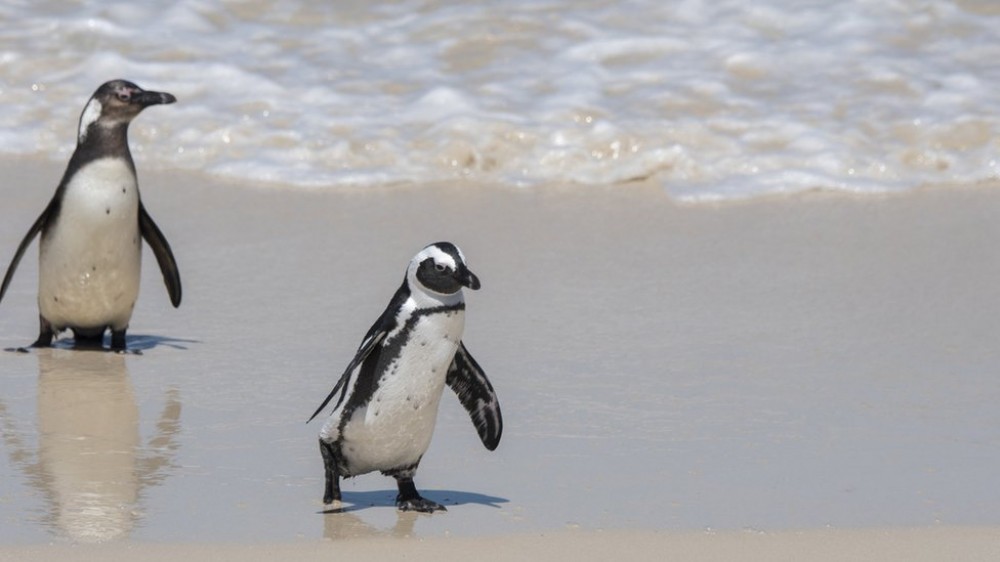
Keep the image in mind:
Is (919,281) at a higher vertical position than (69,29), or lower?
lower

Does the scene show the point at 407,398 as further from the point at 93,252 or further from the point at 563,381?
the point at 93,252

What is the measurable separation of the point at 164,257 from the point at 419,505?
2.03m

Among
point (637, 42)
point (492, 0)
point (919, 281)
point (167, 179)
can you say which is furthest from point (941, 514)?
point (492, 0)

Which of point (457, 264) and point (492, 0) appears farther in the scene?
point (492, 0)

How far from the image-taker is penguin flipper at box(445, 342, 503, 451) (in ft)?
11.9

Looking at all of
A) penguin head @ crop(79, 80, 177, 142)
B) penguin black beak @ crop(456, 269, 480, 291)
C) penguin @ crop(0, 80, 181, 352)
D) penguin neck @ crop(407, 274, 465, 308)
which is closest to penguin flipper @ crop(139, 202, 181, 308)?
penguin @ crop(0, 80, 181, 352)

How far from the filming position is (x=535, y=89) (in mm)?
8250

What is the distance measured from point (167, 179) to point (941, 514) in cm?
452

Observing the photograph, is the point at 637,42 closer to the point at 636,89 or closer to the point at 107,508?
the point at 636,89

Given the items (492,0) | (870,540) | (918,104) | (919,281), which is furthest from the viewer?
(492,0)

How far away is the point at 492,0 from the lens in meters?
9.43

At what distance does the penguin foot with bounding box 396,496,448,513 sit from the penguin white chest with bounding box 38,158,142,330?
6.66ft

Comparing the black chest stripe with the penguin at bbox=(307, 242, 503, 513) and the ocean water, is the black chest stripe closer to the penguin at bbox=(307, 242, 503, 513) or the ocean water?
the penguin at bbox=(307, 242, 503, 513)

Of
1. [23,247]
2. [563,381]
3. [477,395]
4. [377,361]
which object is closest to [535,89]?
[23,247]
